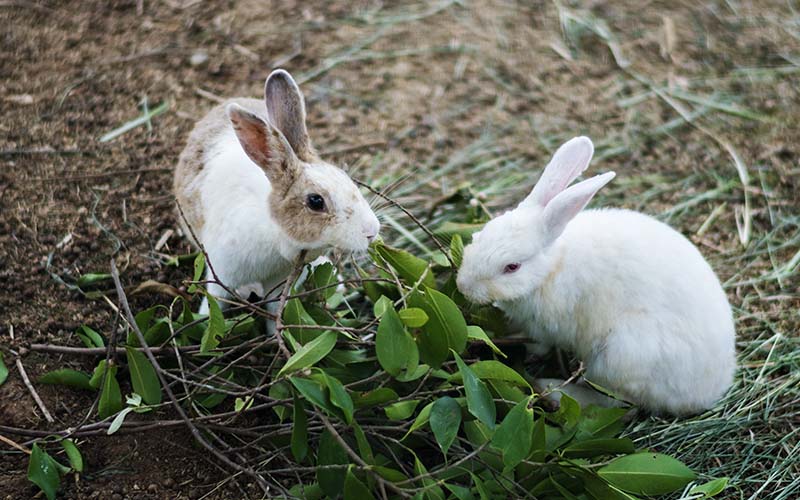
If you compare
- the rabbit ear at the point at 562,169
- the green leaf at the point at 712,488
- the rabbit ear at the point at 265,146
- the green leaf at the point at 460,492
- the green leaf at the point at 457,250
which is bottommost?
the green leaf at the point at 712,488

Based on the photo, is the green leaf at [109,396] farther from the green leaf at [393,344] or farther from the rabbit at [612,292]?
the rabbit at [612,292]

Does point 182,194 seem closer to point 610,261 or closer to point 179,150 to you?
point 179,150

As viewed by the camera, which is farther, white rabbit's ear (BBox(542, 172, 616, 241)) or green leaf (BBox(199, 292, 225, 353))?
white rabbit's ear (BBox(542, 172, 616, 241))

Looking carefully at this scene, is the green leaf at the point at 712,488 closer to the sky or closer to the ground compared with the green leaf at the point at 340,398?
closer to the ground

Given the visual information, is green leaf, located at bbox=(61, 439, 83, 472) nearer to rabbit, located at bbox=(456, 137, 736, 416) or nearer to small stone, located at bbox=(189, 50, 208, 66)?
rabbit, located at bbox=(456, 137, 736, 416)

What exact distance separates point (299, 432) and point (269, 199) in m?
0.99

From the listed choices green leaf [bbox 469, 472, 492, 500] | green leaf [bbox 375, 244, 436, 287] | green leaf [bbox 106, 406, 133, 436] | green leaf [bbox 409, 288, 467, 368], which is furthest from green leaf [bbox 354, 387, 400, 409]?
green leaf [bbox 106, 406, 133, 436]

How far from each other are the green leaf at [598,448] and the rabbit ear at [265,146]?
149 cm

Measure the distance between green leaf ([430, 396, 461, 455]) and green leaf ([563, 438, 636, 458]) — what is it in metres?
0.49

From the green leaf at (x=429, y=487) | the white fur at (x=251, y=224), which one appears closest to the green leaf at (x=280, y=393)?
the white fur at (x=251, y=224)

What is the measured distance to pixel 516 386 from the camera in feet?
11.3

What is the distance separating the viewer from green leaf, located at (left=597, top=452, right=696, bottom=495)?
123 inches

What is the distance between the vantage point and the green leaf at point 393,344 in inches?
119

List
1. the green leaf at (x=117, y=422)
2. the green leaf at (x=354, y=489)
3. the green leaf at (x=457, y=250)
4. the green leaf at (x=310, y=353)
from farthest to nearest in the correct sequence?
the green leaf at (x=457, y=250), the green leaf at (x=117, y=422), the green leaf at (x=310, y=353), the green leaf at (x=354, y=489)
